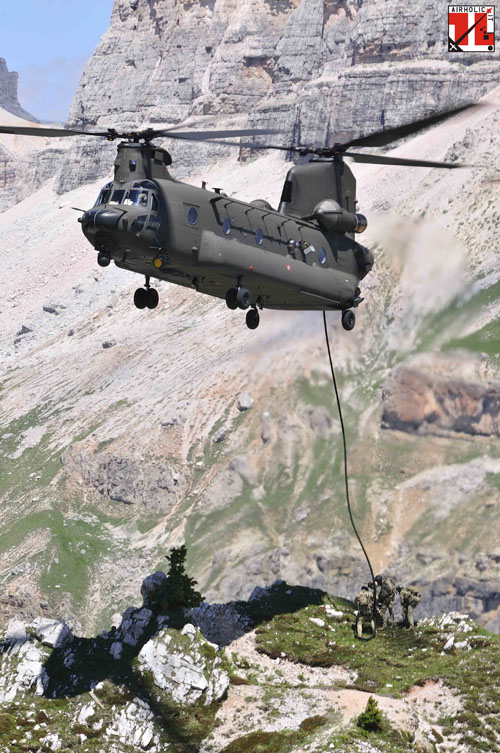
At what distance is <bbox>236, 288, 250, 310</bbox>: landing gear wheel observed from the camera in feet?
160

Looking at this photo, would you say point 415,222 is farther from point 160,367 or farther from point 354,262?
point 354,262

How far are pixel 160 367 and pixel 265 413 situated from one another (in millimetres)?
21013

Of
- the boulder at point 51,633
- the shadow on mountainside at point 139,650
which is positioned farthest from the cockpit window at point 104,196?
the boulder at point 51,633

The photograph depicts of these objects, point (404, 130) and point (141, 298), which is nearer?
point (404, 130)

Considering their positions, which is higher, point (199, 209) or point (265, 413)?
point (199, 209)

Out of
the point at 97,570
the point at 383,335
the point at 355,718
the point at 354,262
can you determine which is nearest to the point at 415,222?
the point at 383,335

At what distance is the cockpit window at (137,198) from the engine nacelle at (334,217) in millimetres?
10930

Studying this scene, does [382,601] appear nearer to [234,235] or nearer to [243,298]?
[243,298]

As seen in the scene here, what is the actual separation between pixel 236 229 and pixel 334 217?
7003mm

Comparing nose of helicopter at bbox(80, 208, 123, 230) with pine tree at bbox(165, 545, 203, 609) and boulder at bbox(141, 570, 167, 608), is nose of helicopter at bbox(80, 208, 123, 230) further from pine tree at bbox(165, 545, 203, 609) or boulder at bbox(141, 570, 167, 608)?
boulder at bbox(141, 570, 167, 608)

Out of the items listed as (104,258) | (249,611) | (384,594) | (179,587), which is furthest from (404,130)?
(249,611)

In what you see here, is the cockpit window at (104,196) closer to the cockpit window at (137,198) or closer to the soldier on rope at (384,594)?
the cockpit window at (137,198)

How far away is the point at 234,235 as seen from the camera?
49281 mm

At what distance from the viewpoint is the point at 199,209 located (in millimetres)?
47906
